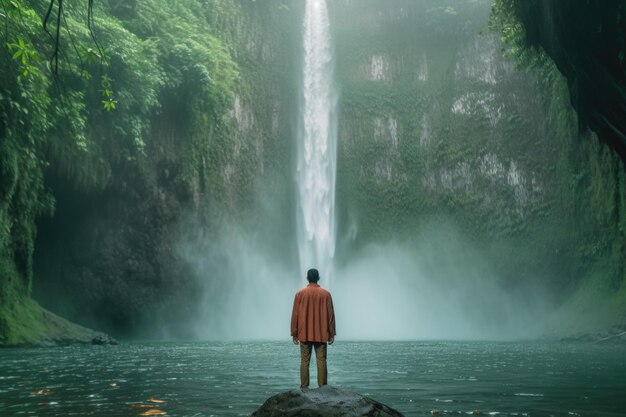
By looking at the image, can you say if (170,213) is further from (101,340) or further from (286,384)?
(286,384)

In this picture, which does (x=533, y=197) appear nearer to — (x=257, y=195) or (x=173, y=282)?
(x=257, y=195)

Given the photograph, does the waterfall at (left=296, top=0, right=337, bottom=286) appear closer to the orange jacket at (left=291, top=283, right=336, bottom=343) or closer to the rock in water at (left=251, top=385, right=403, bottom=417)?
the orange jacket at (left=291, top=283, right=336, bottom=343)

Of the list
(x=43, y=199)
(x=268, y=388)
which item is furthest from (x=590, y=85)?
(x=43, y=199)

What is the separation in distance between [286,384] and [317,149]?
939 inches

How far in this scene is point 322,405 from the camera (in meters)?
3.75

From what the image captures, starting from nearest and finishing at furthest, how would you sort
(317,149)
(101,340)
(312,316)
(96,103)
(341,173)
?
(312,316) < (101,340) < (96,103) < (317,149) < (341,173)

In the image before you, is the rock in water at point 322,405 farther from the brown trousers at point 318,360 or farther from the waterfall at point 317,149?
the waterfall at point 317,149

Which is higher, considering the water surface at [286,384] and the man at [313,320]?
the man at [313,320]

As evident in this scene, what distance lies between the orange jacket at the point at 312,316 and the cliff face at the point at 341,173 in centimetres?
1223

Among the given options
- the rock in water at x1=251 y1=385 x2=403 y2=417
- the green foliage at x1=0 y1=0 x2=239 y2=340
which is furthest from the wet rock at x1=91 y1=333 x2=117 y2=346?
the rock in water at x1=251 y1=385 x2=403 y2=417

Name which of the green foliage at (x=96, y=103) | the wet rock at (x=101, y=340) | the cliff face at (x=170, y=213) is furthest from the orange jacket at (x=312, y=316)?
the cliff face at (x=170, y=213)

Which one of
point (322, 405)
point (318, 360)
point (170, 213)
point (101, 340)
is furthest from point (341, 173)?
point (322, 405)

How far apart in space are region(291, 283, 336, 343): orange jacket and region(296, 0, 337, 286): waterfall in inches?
884

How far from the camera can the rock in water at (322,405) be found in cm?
368
